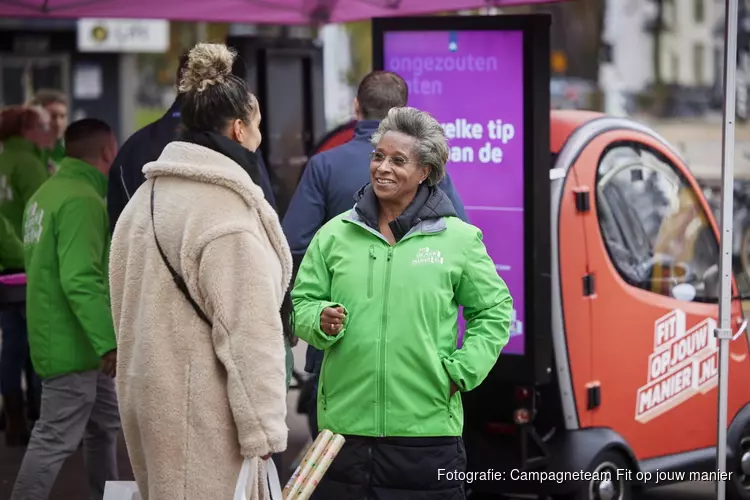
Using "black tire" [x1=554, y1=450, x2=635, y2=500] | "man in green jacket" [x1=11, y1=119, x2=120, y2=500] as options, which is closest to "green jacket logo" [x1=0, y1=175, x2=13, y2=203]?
"man in green jacket" [x1=11, y1=119, x2=120, y2=500]

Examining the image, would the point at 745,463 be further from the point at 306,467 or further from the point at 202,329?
the point at 202,329

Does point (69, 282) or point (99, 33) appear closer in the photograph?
point (69, 282)

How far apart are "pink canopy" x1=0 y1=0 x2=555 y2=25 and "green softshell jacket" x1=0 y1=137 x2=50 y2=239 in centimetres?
96

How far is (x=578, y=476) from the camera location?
20.2ft

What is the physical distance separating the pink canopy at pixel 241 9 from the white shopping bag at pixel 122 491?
14.4ft

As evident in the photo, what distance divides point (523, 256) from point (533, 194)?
291 millimetres

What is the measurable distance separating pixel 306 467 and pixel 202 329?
0.57m

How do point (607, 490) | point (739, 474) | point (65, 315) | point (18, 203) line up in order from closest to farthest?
point (65, 315)
point (607, 490)
point (739, 474)
point (18, 203)

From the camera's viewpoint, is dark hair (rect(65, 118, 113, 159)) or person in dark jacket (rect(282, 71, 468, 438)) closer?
person in dark jacket (rect(282, 71, 468, 438))

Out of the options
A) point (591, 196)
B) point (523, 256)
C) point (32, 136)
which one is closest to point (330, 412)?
A: point (523, 256)

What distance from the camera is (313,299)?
15.3 feet

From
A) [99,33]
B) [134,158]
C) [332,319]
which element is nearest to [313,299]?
[332,319]

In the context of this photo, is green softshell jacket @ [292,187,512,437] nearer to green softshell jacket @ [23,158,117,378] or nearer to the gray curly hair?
the gray curly hair

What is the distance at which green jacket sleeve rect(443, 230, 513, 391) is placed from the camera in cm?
453
